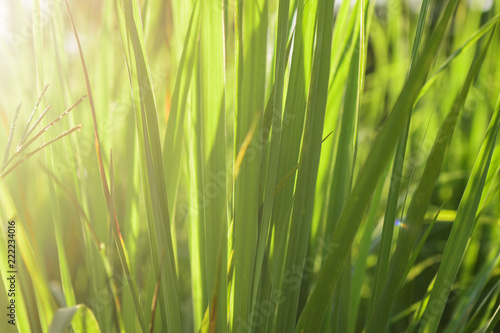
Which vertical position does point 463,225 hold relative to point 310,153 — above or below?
below

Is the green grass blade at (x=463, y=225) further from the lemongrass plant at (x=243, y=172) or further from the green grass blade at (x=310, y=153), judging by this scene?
the green grass blade at (x=310, y=153)

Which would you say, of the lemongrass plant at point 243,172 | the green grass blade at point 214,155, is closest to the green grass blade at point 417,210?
the lemongrass plant at point 243,172

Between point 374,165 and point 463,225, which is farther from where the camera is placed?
point 463,225

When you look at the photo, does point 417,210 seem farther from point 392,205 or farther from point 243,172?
point 243,172

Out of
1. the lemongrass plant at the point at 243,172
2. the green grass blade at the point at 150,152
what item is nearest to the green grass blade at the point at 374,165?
the lemongrass plant at the point at 243,172

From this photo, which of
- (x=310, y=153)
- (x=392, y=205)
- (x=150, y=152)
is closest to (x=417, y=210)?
(x=392, y=205)

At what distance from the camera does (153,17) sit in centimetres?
65

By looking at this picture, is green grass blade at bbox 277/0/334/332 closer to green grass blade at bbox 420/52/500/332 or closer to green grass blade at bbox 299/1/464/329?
green grass blade at bbox 299/1/464/329

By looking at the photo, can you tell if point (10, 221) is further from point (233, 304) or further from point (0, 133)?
point (233, 304)

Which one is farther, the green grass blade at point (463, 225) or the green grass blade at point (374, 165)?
the green grass blade at point (463, 225)

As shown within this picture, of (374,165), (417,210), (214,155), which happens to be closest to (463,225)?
(417,210)

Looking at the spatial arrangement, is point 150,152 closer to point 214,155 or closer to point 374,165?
point 214,155

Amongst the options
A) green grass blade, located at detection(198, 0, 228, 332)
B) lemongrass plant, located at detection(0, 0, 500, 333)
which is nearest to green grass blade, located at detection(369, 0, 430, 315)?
lemongrass plant, located at detection(0, 0, 500, 333)

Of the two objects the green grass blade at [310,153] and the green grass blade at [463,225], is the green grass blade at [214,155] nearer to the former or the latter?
the green grass blade at [310,153]
